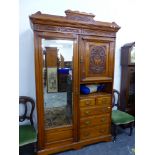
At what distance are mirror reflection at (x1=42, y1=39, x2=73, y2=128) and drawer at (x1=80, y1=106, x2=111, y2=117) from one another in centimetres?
19

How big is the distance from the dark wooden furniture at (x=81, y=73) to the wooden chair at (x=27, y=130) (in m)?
0.12

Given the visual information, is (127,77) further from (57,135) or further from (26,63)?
(26,63)

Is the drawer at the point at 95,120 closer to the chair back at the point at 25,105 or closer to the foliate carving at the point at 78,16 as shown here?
the chair back at the point at 25,105

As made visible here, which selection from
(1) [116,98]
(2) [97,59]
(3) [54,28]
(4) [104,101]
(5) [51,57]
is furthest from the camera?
(1) [116,98]

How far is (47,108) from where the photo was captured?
2.11 m

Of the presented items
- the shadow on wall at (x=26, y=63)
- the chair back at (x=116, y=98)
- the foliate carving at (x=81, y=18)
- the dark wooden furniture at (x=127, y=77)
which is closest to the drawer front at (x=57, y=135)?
the shadow on wall at (x=26, y=63)

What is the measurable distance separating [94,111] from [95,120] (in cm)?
15

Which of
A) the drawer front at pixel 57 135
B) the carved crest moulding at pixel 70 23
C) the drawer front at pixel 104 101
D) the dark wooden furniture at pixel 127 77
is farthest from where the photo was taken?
the dark wooden furniture at pixel 127 77

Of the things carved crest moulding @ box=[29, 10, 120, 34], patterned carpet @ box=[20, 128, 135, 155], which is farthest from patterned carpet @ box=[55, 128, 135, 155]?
carved crest moulding @ box=[29, 10, 120, 34]

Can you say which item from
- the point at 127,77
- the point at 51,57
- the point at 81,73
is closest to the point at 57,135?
the point at 81,73

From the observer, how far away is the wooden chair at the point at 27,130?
1.91 meters

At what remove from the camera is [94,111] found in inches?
91.0

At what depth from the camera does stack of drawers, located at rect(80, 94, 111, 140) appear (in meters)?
2.25
